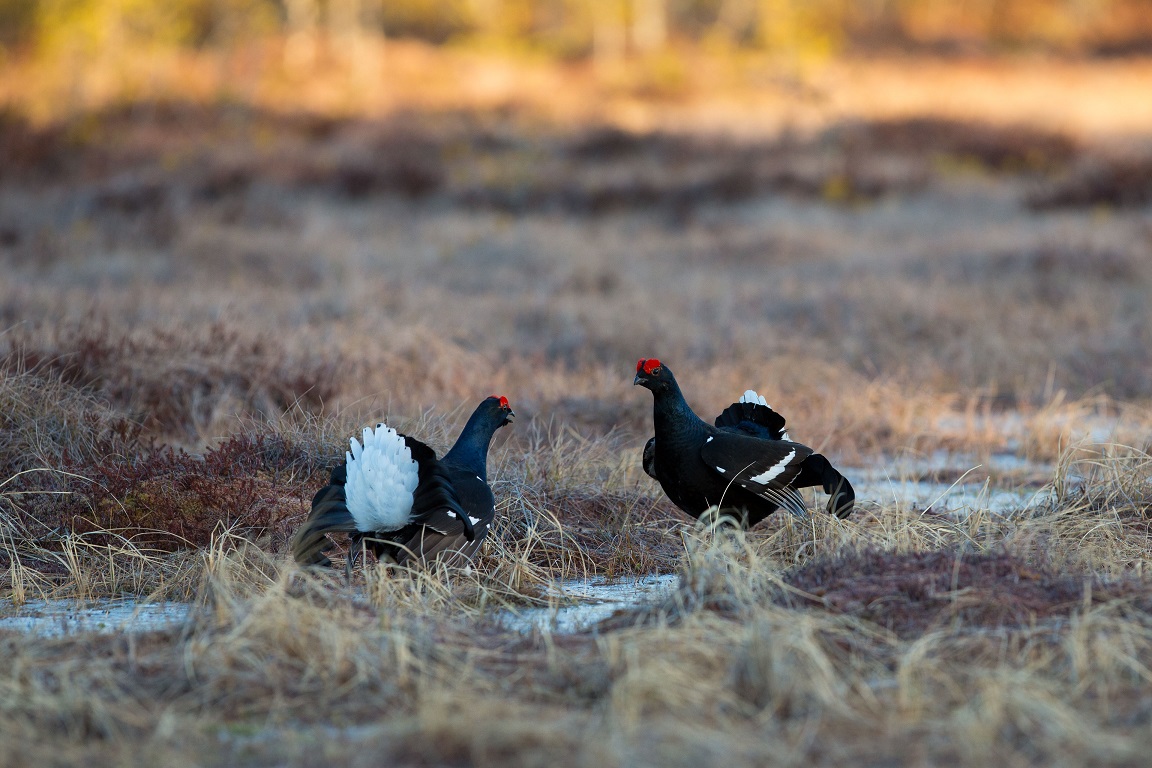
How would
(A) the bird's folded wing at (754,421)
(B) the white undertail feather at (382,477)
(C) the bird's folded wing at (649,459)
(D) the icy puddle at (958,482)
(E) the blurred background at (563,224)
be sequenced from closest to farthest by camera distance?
(B) the white undertail feather at (382,477) → (C) the bird's folded wing at (649,459) → (A) the bird's folded wing at (754,421) → (D) the icy puddle at (958,482) → (E) the blurred background at (563,224)

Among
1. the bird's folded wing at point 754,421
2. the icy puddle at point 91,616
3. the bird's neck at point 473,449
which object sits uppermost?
the bird's neck at point 473,449

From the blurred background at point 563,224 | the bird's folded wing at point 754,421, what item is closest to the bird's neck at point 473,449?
the bird's folded wing at point 754,421

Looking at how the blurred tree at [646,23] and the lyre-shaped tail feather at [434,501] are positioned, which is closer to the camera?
the lyre-shaped tail feather at [434,501]

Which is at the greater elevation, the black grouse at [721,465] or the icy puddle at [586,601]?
the black grouse at [721,465]

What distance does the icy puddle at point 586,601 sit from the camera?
3.81 m

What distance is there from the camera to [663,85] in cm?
2458

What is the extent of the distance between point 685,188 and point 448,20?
29.9 metres

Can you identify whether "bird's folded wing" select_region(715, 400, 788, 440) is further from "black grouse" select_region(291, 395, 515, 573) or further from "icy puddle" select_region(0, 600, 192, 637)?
"icy puddle" select_region(0, 600, 192, 637)

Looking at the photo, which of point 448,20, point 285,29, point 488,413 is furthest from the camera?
point 448,20

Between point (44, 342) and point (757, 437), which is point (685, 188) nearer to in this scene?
point (44, 342)

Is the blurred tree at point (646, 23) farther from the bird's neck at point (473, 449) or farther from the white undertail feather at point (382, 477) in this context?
the white undertail feather at point (382, 477)

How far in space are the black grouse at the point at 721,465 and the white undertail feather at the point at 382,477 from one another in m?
0.99

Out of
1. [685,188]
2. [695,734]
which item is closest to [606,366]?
[695,734]

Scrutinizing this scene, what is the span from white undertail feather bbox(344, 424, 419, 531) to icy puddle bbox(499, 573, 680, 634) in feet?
1.58
